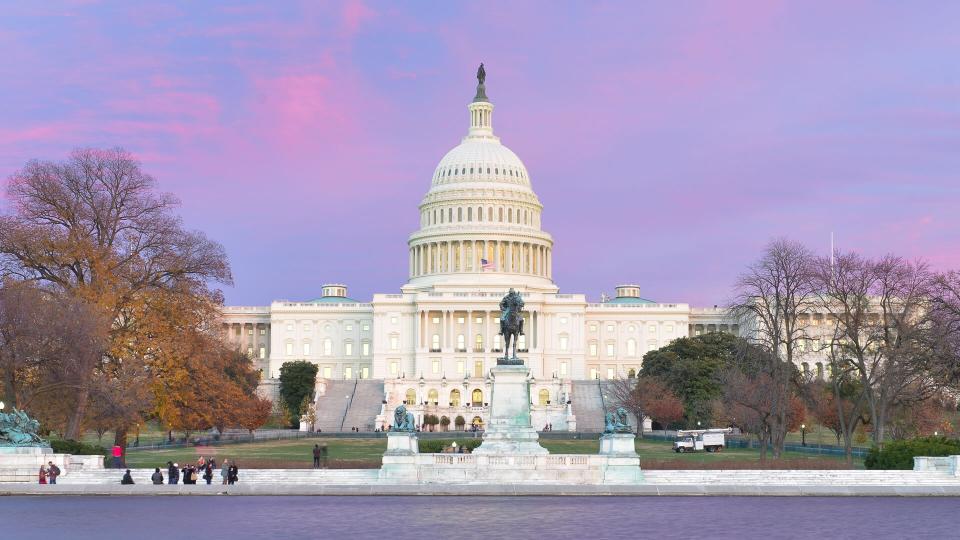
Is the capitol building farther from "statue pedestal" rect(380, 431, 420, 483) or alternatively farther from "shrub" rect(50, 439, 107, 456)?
"statue pedestal" rect(380, 431, 420, 483)

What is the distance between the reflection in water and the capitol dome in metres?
133

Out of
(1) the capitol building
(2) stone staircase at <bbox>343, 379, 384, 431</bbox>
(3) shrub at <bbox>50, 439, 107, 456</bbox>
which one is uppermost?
(1) the capitol building

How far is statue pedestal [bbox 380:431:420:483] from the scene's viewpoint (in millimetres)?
45875

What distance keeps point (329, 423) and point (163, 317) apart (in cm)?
6363

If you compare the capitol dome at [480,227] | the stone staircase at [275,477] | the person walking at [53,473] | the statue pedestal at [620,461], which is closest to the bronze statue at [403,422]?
the stone staircase at [275,477]

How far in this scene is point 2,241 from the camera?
2254 inches

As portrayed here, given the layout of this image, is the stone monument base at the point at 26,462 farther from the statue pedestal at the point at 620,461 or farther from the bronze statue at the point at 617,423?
the bronze statue at the point at 617,423

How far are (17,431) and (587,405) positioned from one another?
295ft

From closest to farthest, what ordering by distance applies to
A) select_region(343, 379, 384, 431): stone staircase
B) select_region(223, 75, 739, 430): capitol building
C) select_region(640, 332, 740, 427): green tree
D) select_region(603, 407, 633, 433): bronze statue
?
select_region(603, 407, 633, 433): bronze statue
select_region(640, 332, 740, 427): green tree
select_region(343, 379, 384, 431): stone staircase
select_region(223, 75, 739, 430): capitol building

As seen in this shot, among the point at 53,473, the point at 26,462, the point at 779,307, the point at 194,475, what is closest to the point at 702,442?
the point at 779,307

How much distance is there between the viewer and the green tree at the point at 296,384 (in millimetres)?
130125

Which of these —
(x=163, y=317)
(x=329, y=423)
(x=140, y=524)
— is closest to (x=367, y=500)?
(x=140, y=524)

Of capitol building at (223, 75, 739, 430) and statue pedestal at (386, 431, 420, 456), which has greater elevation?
capitol building at (223, 75, 739, 430)

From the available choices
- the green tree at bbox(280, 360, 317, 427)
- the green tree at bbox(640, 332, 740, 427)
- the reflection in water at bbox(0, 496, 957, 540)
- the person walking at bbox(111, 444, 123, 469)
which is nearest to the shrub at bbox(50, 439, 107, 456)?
the person walking at bbox(111, 444, 123, 469)
